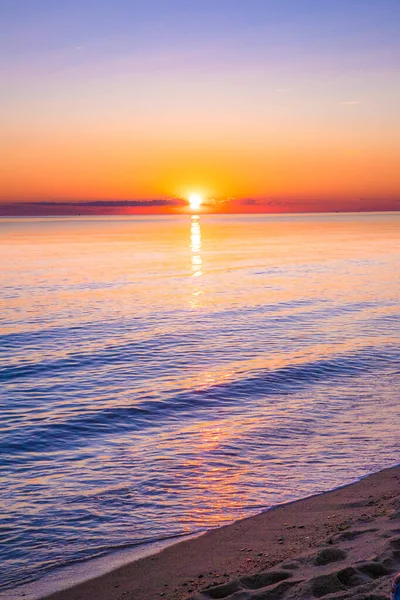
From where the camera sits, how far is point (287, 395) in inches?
629

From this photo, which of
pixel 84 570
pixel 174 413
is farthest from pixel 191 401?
pixel 84 570

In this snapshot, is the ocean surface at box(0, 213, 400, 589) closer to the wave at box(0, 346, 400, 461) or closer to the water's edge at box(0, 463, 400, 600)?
the wave at box(0, 346, 400, 461)

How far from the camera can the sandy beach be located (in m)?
6.43

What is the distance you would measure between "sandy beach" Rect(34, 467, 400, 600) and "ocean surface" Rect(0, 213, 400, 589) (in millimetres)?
632

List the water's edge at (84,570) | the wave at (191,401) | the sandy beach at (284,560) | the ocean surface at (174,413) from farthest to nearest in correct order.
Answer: the wave at (191,401), the ocean surface at (174,413), the water's edge at (84,570), the sandy beach at (284,560)

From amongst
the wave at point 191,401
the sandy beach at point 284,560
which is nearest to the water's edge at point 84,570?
the sandy beach at point 284,560

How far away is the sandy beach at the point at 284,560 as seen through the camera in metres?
6.43

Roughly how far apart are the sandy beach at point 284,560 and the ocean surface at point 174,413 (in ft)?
2.07

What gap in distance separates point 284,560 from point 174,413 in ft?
24.2

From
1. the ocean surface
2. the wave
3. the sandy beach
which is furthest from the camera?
the wave

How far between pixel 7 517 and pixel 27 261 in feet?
179

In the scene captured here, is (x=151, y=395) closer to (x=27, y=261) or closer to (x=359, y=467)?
(x=359, y=467)

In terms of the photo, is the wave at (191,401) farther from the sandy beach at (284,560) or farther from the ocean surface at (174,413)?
the sandy beach at (284,560)

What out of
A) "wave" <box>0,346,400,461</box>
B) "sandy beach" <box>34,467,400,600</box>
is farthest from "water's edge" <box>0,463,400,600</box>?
"wave" <box>0,346,400,461</box>
